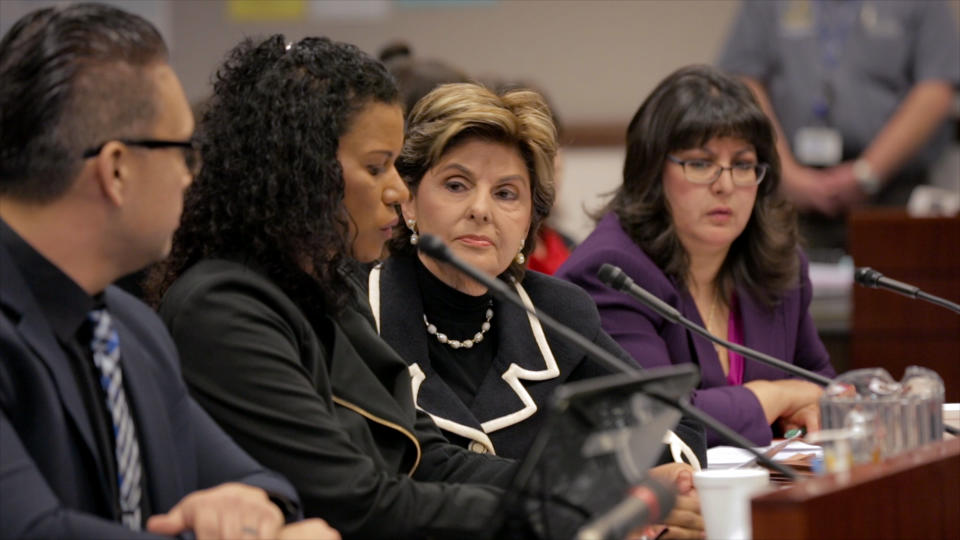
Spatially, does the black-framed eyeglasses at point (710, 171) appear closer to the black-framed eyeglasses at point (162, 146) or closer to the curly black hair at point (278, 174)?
the curly black hair at point (278, 174)

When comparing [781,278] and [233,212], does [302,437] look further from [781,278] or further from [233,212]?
[781,278]

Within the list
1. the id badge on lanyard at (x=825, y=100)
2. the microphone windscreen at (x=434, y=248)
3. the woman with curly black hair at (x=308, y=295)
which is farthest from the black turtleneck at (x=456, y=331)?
the id badge on lanyard at (x=825, y=100)

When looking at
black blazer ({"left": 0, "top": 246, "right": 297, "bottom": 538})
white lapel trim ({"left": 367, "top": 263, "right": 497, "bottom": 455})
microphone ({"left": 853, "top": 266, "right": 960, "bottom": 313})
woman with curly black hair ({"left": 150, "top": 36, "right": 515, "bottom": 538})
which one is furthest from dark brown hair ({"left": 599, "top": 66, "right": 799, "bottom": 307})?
black blazer ({"left": 0, "top": 246, "right": 297, "bottom": 538})

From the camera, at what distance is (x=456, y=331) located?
2561 millimetres

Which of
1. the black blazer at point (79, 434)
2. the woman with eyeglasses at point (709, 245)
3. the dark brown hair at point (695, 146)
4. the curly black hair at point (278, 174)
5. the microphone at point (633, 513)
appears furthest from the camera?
the dark brown hair at point (695, 146)

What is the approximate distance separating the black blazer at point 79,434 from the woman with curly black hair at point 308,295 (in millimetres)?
65

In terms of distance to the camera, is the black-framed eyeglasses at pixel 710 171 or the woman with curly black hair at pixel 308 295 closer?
the woman with curly black hair at pixel 308 295

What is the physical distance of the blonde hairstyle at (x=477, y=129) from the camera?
2.54 meters

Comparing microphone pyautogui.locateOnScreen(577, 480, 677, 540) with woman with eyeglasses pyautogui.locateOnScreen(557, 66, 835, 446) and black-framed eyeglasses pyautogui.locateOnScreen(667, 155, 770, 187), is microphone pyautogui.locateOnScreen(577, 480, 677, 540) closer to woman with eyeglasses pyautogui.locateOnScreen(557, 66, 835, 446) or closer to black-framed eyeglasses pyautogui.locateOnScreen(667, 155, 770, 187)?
woman with eyeglasses pyautogui.locateOnScreen(557, 66, 835, 446)

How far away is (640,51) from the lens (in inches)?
272

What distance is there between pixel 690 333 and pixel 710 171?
387 millimetres

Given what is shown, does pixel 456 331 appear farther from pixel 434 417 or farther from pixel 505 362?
pixel 434 417

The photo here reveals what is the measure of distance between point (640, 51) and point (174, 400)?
538 cm

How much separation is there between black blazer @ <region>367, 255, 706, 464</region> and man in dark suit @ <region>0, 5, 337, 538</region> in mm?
711
